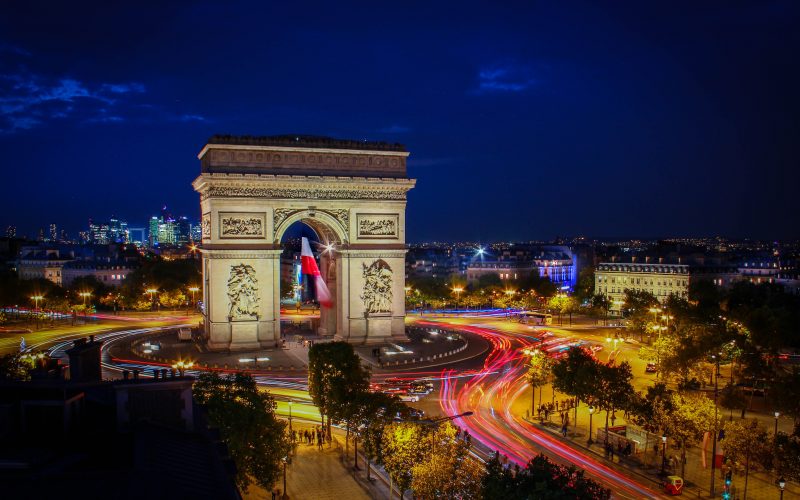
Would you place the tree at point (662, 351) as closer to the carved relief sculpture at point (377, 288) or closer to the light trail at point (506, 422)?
the light trail at point (506, 422)

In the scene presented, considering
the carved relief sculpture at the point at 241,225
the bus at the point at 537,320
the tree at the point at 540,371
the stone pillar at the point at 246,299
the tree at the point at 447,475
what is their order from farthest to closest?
the bus at the point at 537,320 < the carved relief sculpture at the point at 241,225 < the stone pillar at the point at 246,299 < the tree at the point at 540,371 < the tree at the point at 447,475

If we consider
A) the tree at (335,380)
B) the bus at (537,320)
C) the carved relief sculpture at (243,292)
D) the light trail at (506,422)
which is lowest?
the light trail at (506,422)

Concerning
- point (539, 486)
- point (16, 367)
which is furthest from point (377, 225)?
point (539, 486)

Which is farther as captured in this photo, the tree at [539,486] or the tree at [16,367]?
the tree at [16,367]

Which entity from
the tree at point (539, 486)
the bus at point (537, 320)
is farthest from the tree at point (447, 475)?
the bus at point (537, 320)

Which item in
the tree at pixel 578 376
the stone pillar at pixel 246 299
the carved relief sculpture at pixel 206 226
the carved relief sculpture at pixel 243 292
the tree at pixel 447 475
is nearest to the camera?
the tree at pixel 447 475

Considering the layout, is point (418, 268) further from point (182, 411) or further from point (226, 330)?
point (182, 411)

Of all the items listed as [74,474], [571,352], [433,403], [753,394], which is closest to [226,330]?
[433,403]

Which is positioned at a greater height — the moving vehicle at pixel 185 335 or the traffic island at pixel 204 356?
the moving vehicle at pixel 185 335

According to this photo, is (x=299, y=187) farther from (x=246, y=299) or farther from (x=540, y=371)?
(x=540, y=371)
